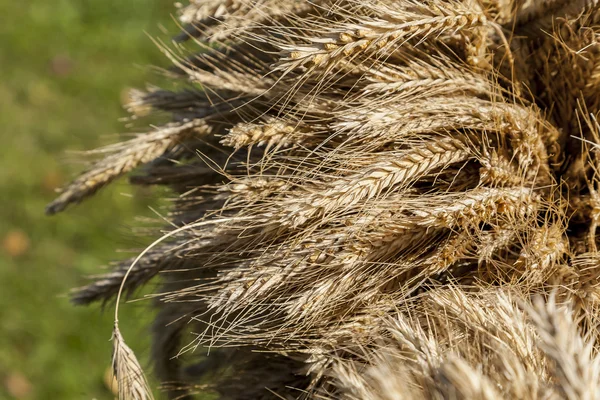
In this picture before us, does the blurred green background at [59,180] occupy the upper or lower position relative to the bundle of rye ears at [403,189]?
lower

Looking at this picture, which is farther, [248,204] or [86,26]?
[86,26]

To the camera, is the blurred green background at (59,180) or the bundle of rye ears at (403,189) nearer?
the bundle of rye ears at (403,189)

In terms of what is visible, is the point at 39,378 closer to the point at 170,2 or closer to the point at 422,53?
the point at 170,2

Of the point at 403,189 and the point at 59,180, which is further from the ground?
the point at 403,189

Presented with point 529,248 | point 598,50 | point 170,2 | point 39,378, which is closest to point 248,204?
point 529,248

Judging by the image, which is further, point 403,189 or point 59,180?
point 59,180
